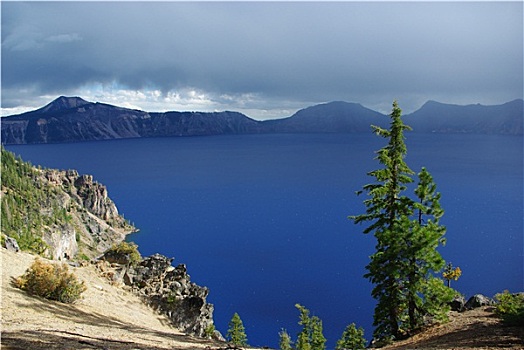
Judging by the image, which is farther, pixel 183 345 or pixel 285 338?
pixel 285 338

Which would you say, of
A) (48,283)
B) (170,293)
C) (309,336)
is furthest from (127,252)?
(309,336)

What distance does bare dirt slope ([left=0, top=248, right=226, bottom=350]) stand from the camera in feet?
47.6

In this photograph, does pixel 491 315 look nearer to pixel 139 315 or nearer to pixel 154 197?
pixel 139 315

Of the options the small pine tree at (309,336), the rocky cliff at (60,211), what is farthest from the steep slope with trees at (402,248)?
the rocky cliff at (60,211)

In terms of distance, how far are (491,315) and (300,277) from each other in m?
71.1

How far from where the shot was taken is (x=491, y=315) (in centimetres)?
1919

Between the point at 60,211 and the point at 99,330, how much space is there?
126732mm

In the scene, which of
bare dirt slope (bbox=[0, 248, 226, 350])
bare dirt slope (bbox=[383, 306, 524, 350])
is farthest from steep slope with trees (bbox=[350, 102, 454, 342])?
bare dirt slope (bbox=[0, 248, 226, 350])

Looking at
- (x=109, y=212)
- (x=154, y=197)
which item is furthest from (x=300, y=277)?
(x=154, y=197)

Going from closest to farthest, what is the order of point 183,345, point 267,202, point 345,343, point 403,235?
1. point 183,345
2. point 403,235
3. point 345,343
4. point 267,202

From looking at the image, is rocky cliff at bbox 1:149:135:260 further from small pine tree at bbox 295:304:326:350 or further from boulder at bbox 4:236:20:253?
boulder at bbox 4:236:20:253

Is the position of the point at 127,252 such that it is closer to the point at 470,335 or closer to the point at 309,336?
the point at 309,336

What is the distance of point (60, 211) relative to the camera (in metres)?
131

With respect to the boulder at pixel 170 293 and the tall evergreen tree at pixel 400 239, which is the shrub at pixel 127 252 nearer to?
the boulder at pixel 170 293
